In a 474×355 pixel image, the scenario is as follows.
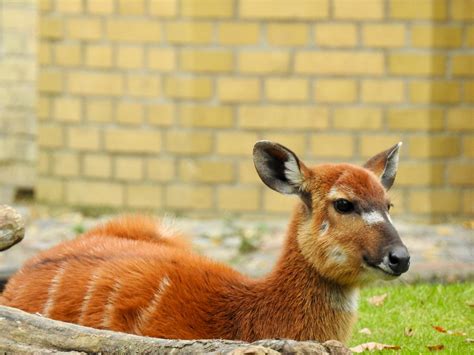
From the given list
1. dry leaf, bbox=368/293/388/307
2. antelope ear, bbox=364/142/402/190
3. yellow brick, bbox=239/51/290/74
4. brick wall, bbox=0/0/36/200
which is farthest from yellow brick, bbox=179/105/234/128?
antelope ear, bbox=364/142/402/190

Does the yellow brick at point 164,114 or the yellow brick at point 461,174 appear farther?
the yellow brick at point 164,114

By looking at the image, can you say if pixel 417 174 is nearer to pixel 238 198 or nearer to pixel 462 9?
pixel 462 9

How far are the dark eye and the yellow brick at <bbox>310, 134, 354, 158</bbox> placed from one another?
520 centimetres

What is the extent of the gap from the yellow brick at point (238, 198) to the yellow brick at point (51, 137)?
168 centimetres

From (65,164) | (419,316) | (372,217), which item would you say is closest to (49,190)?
(65,164)

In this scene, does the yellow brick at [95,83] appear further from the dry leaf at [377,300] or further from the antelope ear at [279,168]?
the antelope ear at [279,168]

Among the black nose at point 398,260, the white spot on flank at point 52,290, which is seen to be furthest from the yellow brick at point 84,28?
the black nose at point 398,260

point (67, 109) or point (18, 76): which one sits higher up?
point (18, 76)

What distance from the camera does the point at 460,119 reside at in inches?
410

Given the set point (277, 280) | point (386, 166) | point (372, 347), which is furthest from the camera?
point (372, 347)

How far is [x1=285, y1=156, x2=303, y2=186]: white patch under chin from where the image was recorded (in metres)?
5.38

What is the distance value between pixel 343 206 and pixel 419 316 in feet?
5.78

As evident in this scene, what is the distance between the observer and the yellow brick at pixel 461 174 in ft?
34.2

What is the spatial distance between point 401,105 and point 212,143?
69.1 inches
